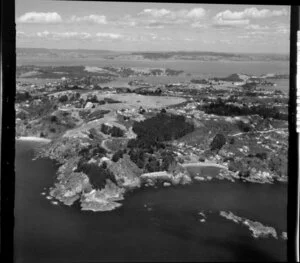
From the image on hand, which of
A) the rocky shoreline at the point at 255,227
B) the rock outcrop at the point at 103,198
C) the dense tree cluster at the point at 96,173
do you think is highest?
the dense tree cluster at the point at 96,173

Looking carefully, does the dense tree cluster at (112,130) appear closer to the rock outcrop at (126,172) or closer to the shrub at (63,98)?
the rock outcrop at (126,172)

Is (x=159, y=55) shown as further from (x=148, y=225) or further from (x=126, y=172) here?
(x=148, y=225)

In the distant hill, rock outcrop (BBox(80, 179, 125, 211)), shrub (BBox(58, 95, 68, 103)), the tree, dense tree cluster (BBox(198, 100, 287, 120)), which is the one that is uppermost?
the distant hill

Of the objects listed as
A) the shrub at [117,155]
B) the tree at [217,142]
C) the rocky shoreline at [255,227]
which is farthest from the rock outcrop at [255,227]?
the shrub at [117,155]

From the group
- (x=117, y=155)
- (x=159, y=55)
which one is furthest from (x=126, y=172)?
(x=159, y=55)

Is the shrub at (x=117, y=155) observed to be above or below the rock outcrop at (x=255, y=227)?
above

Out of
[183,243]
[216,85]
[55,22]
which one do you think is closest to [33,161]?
[55,22]

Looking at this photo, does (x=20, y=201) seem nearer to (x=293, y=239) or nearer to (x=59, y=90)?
(x=59, y=90)

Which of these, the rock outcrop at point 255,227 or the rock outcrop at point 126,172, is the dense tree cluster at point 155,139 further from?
the rock outcrop at point 255,227

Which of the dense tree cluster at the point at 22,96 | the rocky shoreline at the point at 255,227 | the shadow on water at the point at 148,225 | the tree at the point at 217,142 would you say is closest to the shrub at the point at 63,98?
the dense tree cluster at the point at 22,96

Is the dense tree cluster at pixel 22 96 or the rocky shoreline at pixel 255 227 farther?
the rocky shoreline at pixel 255 227

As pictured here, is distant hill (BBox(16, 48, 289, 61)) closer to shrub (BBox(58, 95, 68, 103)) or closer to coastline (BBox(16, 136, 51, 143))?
shrub (BBox(58, 95, 68, 103))

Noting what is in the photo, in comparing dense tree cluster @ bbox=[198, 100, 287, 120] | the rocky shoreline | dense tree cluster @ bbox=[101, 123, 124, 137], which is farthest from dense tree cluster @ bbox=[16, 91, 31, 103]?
the rocky shoreline
